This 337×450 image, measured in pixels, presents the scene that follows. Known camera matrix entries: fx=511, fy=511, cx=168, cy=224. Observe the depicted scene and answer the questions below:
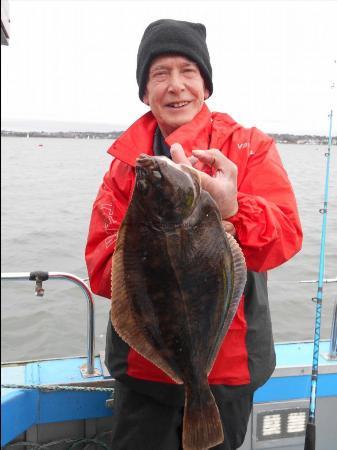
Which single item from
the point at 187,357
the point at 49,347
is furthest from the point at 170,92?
the point at 49,347

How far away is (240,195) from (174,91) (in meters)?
0.71

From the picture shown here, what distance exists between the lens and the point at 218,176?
1.90 meters

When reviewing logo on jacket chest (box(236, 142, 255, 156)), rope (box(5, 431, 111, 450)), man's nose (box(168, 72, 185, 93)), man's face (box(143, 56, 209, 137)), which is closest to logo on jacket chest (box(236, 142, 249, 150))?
logo on jacket chest (box(236, 142, 255, 156))

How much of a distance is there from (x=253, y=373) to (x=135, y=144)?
123cm

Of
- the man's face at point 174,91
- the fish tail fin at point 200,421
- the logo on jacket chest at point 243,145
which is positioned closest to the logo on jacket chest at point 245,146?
the logo on jacket chest at point 243,145

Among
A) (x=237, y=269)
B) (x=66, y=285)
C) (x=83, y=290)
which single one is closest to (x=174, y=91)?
(x=237, y=269)

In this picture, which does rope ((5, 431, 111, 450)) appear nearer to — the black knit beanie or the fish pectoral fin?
the fish pectoral fin

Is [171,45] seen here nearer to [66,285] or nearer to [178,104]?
[178,104]

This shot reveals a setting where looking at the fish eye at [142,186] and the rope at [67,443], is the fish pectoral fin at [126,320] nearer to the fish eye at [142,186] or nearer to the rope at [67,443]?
the fish eye at [142,186]

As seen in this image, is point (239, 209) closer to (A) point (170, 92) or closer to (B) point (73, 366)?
(A) point (170, 92)

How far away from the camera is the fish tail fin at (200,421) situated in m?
1.99

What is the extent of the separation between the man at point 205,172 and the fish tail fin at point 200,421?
32 centimetres

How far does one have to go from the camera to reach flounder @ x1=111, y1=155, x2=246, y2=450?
1.81 m

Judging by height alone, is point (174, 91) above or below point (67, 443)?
above
